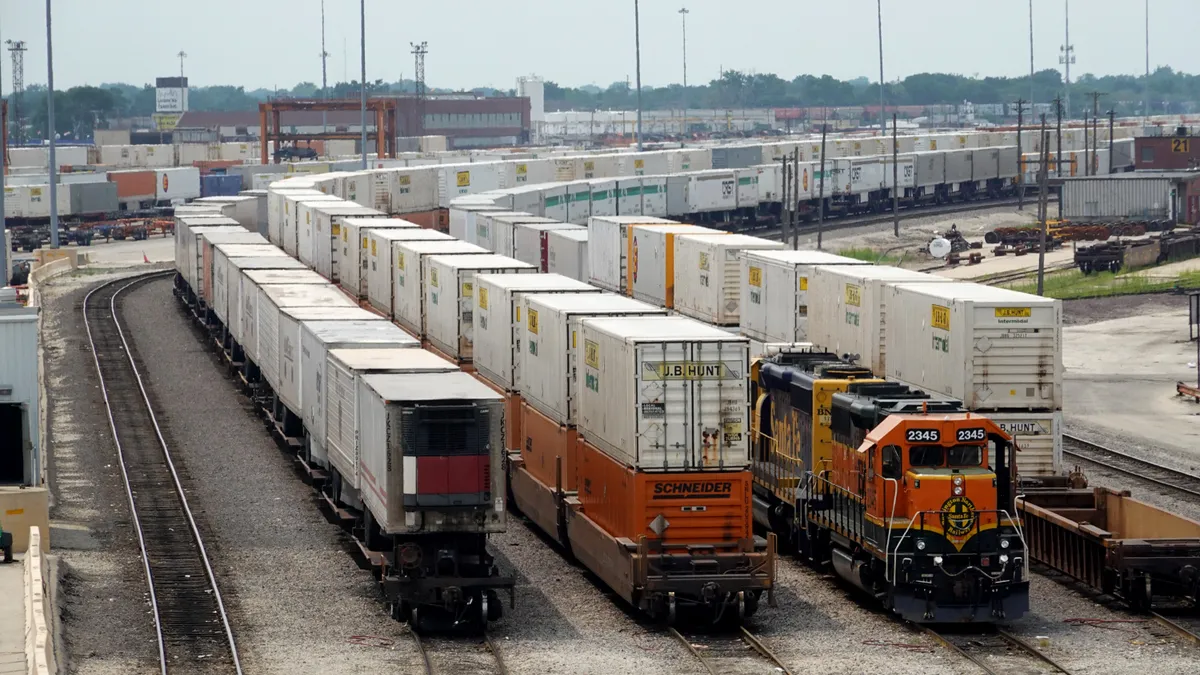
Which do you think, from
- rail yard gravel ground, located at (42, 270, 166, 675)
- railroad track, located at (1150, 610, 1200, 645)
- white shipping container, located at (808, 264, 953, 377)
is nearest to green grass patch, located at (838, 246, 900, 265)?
rail yard gravel ground, located at (42, 270, 166, 675)

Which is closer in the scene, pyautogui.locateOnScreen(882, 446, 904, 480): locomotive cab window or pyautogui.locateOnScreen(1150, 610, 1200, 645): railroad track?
pyautogui.locateOnScreen(882, 446, 904, 480): locomotive cab window

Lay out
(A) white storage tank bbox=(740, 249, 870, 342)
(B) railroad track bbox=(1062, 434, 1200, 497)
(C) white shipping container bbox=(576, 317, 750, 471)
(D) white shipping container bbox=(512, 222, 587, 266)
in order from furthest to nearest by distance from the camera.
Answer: (D) white shipping container bbox=(512, 222, 587, 266)
(A) white storage tank bbox=(740, 249, 870, 342)
(B) railroad track bbox=(1062, 434, 1200, 497)
(C) white shipping container bbox=(576, 317, 750, 471)

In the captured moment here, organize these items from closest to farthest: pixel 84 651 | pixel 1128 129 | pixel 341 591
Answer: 1. pixel 84 651
2. pixel 341 591
3. pixel 1128 129

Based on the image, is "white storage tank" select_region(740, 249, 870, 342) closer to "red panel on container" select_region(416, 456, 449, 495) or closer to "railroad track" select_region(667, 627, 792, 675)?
"railroad track" select_region(667, 627, 792, 675)

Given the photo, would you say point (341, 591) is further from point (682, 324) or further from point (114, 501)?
point (114, 501)

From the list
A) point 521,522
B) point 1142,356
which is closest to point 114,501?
point 521,522

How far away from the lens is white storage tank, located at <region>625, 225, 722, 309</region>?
138 ft

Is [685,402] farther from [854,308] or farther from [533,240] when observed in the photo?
[533,240]

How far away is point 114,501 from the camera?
31500 mm

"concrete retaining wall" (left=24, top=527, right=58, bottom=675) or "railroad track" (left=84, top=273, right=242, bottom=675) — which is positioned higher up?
"concrete retaining wall" (left=24, top=527, right=58, bottom=675)

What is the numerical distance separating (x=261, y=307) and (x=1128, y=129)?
14579cm

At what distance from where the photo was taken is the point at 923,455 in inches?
847

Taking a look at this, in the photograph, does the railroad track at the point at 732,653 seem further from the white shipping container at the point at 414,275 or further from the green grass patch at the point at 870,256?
the green grass patch at the point at 870,256

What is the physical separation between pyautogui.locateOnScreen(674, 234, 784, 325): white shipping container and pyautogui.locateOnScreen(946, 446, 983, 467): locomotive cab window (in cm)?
1681
